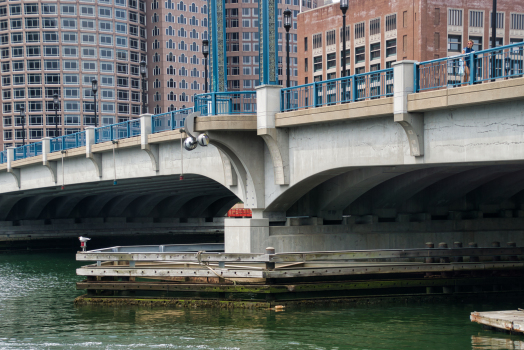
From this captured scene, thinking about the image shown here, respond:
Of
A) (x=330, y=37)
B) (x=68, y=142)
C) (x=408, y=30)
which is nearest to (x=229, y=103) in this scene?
(x=68, y=142)

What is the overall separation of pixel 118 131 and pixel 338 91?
16.5m

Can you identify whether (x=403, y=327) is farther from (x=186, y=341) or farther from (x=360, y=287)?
(x=186, y=341)

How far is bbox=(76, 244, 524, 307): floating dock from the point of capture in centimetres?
2280

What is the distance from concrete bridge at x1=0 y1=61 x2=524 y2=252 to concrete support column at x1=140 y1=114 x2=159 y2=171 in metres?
0.05

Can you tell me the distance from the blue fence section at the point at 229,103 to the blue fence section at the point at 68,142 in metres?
16.6

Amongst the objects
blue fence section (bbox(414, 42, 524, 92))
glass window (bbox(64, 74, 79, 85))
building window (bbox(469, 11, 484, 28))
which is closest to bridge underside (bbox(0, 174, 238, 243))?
blue fence section (bbox(414, 42, 524, 92))

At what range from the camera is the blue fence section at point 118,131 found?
119 ft

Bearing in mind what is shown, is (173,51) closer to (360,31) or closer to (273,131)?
(360,31)

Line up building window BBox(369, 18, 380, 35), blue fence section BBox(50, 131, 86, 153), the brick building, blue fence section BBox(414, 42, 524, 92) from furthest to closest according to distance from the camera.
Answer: building window BBox(369, 18, 380, 35) < the brick building < blue fence section BBox(50, 131, 86, 153) < blue fence section BBox(414, 42, 524, 92)

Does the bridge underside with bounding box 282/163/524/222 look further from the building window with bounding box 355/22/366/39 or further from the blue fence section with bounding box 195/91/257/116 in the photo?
the building window with bounding box 355/22/366/39

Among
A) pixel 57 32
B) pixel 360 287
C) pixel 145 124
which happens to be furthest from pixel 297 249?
pixel 57 32

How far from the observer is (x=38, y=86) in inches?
5487

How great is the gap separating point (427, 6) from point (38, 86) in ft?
267

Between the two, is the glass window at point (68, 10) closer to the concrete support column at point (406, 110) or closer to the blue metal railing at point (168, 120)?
the blue metal railing at point (168, 120)
